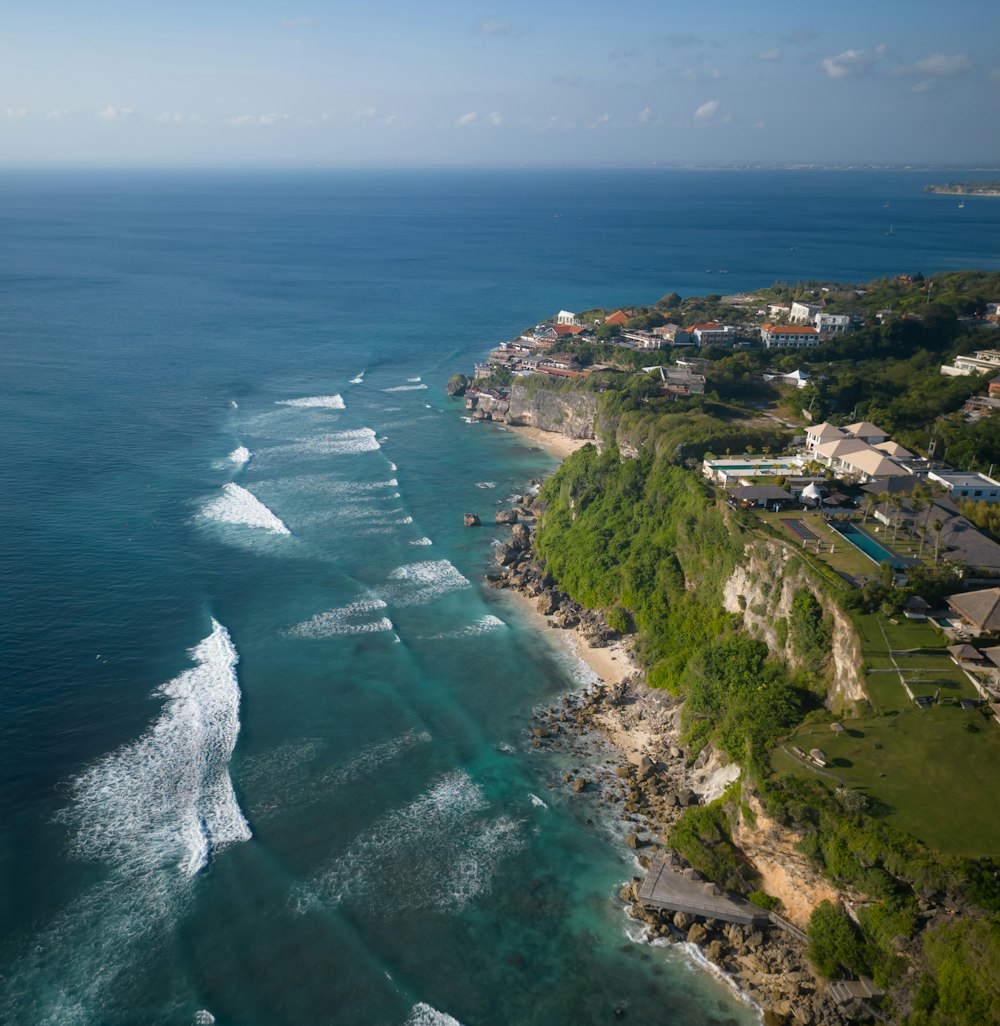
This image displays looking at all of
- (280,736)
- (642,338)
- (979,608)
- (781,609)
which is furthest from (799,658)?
(642,338)

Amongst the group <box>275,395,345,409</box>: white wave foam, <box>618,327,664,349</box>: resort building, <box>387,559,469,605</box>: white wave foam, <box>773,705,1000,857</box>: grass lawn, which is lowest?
<box>275,395,345,409</box>: white wave foam

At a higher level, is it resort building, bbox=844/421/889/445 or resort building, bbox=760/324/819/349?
resort building, bbox=844/421/889/445

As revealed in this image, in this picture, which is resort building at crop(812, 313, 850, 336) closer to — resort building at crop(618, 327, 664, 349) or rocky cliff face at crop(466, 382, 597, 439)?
resort building at crop(618, 327, 664, 349)

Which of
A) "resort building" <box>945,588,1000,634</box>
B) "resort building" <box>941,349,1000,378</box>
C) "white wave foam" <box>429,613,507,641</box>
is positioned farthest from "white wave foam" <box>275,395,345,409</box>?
"resort building" <box>945,588,1000,634</box>

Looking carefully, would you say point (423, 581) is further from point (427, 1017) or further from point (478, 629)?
point (427, 1017)

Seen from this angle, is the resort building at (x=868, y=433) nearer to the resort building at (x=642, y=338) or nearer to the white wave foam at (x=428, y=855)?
the resort building at (x=642, y=338)

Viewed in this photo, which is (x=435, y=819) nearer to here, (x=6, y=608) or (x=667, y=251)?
(x=6, y=608)
